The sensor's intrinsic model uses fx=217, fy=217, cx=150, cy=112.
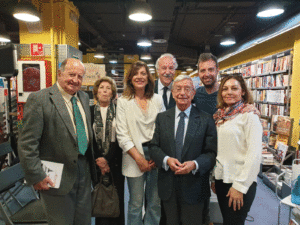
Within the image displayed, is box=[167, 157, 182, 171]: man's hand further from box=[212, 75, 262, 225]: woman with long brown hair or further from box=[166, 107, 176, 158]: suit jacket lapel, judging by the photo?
box=[212, 75, 262, 225]: woman with long brown hair

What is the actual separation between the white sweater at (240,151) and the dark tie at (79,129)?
1.11 meters

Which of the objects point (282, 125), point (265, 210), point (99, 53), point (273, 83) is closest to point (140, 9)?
point (265, 210)

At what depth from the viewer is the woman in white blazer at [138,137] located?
1993 mm

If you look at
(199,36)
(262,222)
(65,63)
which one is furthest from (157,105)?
(199,36)

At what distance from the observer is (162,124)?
1.78 meters

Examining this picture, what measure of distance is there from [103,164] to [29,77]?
10.4 feet

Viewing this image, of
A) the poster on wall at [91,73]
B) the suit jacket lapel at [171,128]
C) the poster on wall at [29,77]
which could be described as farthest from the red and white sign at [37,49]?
the suit jacket lapel at [171,128]

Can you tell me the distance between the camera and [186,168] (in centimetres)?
160

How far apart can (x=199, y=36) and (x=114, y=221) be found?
9498mm

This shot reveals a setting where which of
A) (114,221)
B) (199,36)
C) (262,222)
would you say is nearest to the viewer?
(114,221)

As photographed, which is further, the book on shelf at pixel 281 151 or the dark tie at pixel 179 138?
the book on shelf at pixel 281 151

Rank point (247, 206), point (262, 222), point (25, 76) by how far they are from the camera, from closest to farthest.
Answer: point (247, 206)
point (262, 222)
point (25, 76)

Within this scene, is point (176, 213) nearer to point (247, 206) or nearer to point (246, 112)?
point (247, 206)

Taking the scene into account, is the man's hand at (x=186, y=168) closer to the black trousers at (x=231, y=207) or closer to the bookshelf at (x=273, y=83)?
the black trousers at (x=231, y=207)
